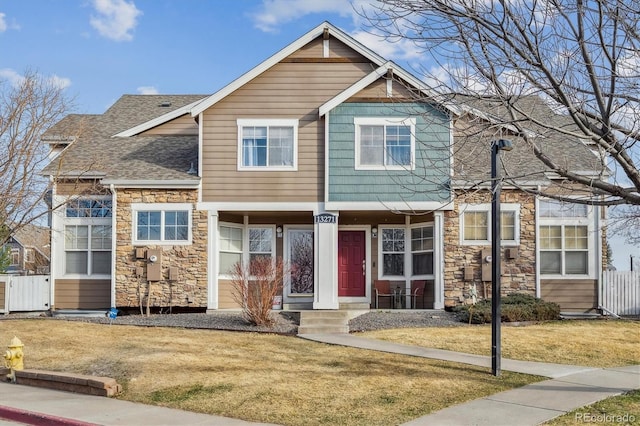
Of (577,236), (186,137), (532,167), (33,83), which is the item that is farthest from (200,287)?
(577,236)

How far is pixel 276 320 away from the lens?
17344 millimetres

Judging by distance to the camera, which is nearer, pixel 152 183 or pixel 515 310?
pixel 515 310

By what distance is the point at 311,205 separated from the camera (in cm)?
1959

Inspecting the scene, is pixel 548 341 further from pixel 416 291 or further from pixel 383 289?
pixel 383 289

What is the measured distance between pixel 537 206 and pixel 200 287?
31.0 ft

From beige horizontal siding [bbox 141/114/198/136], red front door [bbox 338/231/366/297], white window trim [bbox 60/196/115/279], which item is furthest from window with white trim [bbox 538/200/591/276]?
white window trim [bbox 60/196/115/279]

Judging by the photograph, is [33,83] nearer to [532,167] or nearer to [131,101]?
[131,101]

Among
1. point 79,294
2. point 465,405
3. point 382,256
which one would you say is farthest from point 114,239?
point 465,405

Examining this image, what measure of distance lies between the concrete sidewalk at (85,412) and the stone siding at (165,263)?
339 inches

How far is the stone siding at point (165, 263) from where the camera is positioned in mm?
19453

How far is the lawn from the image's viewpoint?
31.0 ft

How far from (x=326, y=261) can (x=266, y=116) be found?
4278mm

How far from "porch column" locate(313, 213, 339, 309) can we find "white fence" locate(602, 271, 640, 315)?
757 centimetres

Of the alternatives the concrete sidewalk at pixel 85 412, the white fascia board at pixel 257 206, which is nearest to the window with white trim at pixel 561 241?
the white fascia board at pixel 257 206
